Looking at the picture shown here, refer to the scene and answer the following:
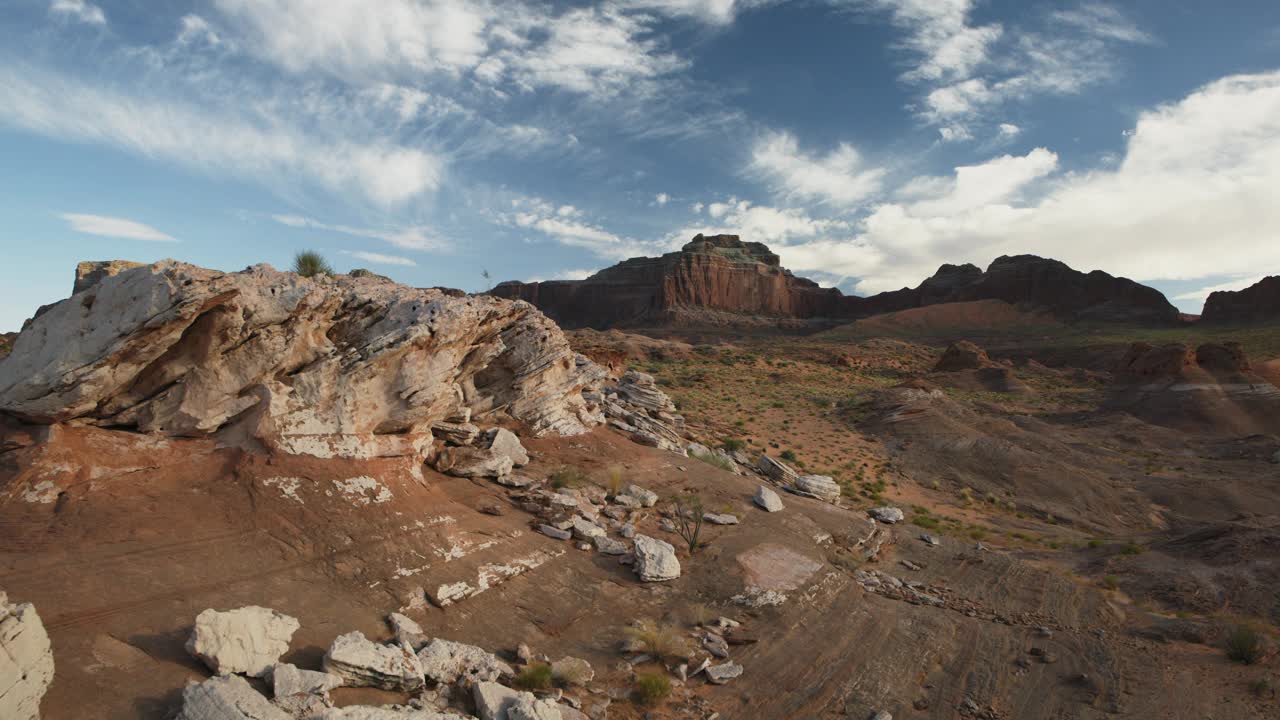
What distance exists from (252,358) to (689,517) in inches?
328

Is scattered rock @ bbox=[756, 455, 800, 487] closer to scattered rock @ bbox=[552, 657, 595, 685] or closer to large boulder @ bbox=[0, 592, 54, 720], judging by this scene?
scattered rock @ bbox=[552, 657, 595, 685]

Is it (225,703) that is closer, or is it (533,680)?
(225,703)

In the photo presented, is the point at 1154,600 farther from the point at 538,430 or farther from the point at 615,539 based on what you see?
the point at 538,430

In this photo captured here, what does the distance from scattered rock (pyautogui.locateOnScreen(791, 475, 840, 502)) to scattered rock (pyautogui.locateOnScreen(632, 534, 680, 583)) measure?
7975 millimetres

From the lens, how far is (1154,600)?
11.7 metres

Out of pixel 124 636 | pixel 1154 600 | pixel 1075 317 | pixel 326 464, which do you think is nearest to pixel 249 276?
pixel 326 464

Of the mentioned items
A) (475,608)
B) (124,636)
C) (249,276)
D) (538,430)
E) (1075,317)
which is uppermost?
(1075,317)

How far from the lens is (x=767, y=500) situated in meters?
13.8

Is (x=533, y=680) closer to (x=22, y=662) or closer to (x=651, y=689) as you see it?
(x=651, y=689)

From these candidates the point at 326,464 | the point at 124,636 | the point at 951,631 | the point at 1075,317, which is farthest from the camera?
the point at 1075,317

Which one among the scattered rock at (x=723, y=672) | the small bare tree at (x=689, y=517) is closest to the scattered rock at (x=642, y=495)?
the small bare tree at (x=689, y=517)

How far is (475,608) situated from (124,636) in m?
3.65

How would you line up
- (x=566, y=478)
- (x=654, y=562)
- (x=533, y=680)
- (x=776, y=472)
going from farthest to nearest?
(x=776, y=472), (x=566, y=478), (x=654, y=562), (x=533, y=680)

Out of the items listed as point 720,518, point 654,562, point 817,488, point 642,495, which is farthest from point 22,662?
point 817,488
